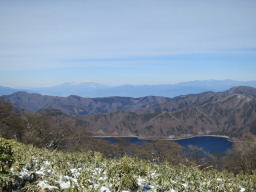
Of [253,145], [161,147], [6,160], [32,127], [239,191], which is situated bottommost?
[161,147]

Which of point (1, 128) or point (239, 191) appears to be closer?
point (239, 191)

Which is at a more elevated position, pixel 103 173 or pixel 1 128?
pixel 103 173

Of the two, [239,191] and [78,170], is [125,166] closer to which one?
[78,170]

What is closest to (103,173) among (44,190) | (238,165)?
(44,190)

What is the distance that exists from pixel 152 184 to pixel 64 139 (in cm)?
4730

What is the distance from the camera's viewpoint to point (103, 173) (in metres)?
8.21

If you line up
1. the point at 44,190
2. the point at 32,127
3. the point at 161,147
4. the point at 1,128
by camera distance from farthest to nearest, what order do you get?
1. the point at 161,147
2. the point at 32,127
3. the point at 1,128
4. the point at 44,190

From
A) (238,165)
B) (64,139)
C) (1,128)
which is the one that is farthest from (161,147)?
(1,128)

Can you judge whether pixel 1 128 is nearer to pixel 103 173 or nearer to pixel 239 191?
pixel 103 173

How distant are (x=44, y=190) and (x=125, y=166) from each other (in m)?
3.32

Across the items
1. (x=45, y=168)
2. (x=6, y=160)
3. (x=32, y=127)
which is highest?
(x=6, y=160)

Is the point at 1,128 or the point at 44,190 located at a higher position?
the point at 44,190

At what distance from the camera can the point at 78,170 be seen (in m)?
8.46

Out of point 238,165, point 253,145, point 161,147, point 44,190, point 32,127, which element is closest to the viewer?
point 44,190
